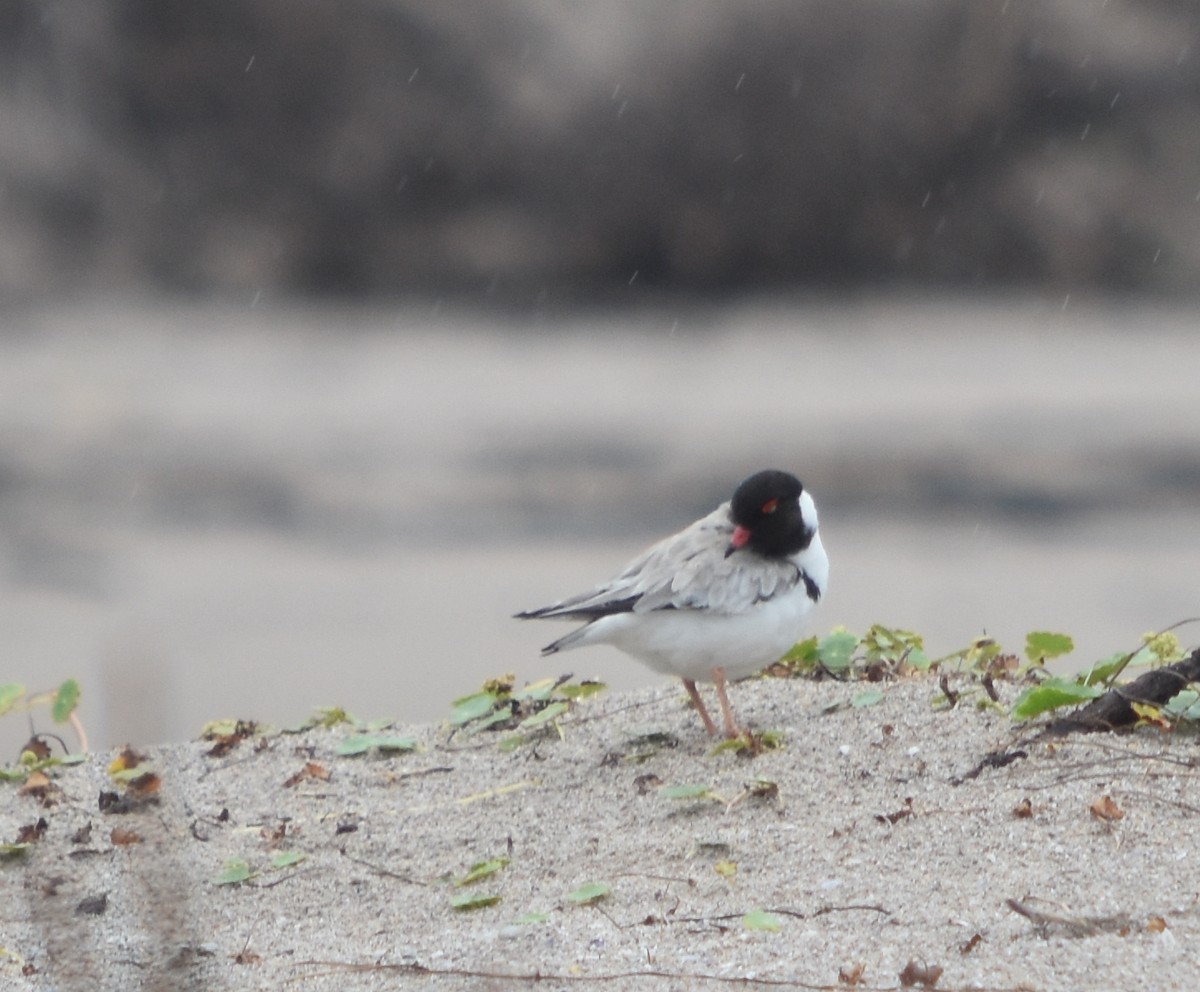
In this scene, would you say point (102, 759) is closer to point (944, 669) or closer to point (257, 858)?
point (257, 858)

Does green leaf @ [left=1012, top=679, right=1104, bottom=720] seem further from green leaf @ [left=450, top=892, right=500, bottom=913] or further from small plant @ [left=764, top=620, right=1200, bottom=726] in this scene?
green leaf @ [left=450, top=892, right=500, bottom=913]

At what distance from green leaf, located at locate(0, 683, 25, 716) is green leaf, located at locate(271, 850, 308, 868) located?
1.52m

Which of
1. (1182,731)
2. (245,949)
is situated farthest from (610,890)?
(1182,731)

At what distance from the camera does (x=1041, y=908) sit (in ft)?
8.79

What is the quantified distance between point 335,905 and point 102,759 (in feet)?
5.45

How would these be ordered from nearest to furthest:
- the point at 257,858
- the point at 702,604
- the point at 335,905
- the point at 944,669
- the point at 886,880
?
the point at 886,880 → the point at 335,905 → the point at 257,858 → the point at 702,604 → the point at 944,669

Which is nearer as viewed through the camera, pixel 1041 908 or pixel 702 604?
pixel 1041 908

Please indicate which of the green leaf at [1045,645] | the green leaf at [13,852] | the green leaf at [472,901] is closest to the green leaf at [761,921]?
the green leaf at [472,901]

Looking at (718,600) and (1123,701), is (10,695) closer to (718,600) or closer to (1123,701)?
(718,600)

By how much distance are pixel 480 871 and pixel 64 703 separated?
80.5 inches

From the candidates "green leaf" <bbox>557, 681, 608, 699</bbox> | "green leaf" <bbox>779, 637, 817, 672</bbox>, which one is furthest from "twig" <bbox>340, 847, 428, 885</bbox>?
"green leaf" <bbox>779, 637, 817, 672</bbox>

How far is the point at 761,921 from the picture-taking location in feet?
9.23

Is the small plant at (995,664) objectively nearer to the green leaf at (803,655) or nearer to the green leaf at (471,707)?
the green leaf at (803,655)

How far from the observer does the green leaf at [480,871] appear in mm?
3355
